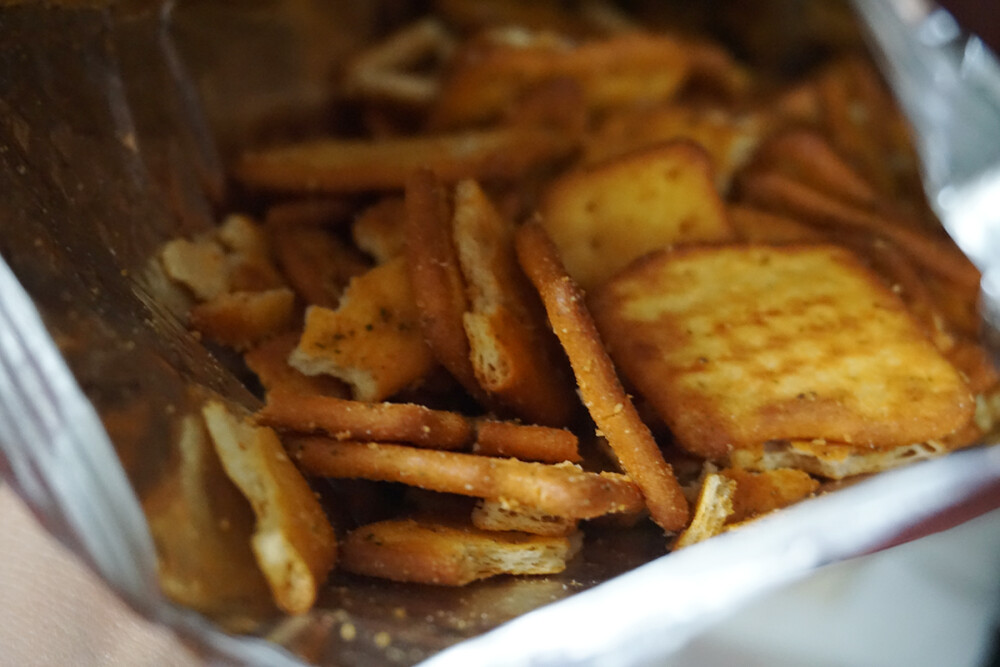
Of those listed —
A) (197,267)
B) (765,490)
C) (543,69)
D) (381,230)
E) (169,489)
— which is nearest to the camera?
(169,489)

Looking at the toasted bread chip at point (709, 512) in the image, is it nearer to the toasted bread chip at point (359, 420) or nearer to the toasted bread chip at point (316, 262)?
the toasted bread chip at point (359, 420)

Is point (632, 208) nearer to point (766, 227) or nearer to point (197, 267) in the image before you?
point (766, 227)

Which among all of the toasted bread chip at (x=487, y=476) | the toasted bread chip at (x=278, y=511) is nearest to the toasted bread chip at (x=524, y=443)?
the toasted bread chip at (x=487, y=476)

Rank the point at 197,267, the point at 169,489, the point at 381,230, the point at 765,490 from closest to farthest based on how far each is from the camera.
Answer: the point at 169,489, the point at 765,490, the point at 197,267, the point at 381,230

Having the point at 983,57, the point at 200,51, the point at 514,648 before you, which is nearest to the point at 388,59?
the point at 200,51

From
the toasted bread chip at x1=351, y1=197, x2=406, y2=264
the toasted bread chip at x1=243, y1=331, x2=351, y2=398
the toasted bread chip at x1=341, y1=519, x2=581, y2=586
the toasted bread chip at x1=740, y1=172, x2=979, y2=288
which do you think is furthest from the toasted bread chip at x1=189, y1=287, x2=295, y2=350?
the toasted bread chip at x1=740, y1=172, x2=979, y2=288

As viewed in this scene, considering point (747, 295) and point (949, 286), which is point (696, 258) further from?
point (949, 286)

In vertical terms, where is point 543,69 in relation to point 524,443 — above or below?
above

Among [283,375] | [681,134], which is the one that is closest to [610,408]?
[283,375]

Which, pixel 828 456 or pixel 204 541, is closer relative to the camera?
pixel 204 541
